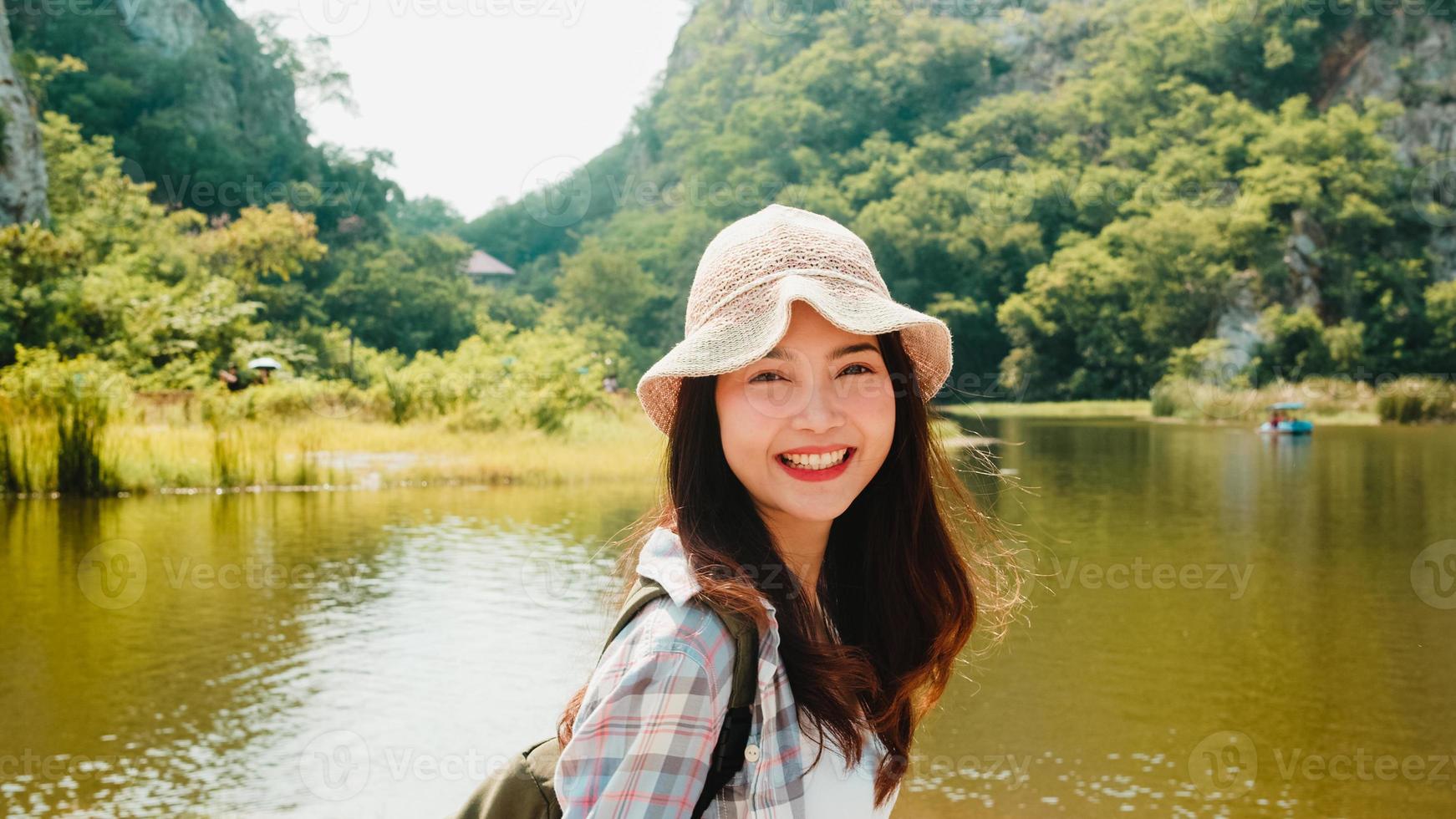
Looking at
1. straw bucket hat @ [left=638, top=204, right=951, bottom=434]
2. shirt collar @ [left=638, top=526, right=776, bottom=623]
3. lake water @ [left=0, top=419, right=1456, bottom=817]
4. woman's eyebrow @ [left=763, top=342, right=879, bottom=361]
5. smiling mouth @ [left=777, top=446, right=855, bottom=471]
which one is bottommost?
lake water @ [left=0, top=419, right=1456, bottom=817]

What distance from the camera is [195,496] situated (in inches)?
405

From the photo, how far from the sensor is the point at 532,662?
5.33 m

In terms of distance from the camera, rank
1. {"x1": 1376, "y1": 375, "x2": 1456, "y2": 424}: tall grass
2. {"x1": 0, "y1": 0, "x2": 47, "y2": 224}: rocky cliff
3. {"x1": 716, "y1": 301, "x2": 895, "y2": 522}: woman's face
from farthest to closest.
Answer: {"x1": 1376, "y1": 375, "x2": 1456, "y2": 424}: tall grass < {"x1": 0, "y1": 0, "x2": 47, "y2": 224}: rocky cliff < {"x1": 716, "y1": 301, "x2": 895, "y2": 522}: woman's face

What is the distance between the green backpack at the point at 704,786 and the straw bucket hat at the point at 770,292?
0.25 m

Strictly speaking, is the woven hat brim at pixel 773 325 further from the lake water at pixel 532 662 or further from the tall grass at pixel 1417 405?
the tall grass at pixel 1417 405

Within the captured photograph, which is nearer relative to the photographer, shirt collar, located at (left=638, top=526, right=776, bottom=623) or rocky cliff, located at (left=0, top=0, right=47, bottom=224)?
shirt collar, located at (left=638, top=526, right=776, bottom=623)

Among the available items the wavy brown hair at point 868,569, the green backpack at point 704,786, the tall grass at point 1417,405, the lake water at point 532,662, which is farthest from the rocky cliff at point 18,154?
the tall grass at point 1417,405

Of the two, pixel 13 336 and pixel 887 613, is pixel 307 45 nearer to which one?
pixel 13 336

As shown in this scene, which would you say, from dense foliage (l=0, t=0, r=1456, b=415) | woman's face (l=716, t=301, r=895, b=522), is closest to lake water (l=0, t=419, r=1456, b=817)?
woman's face (l=716, t=301, r=895, b=522)

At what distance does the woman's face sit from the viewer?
128cm

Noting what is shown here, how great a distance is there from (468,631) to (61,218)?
17351 mm

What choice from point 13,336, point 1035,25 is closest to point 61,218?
point 13,336

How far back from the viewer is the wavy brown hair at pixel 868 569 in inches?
48.9

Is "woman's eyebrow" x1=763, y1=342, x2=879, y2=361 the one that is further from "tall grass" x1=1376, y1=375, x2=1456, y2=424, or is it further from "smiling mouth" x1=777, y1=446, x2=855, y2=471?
"tall grass" x1=1376, y1=375, x2=1456, y2=424
